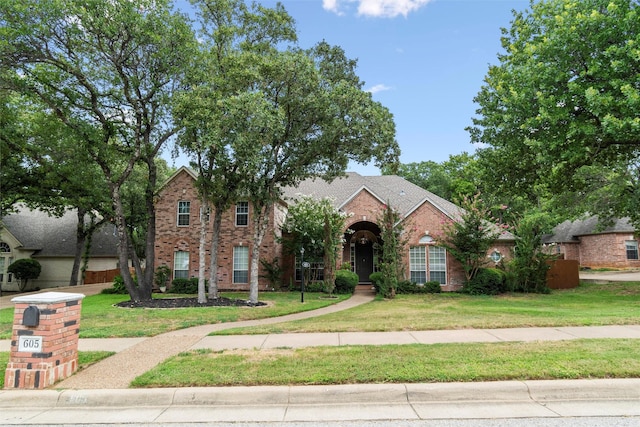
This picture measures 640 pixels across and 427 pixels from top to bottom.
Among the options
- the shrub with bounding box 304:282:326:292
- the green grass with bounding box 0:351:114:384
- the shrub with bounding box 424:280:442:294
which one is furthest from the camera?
the shrub with bounding box 304:282:326:292

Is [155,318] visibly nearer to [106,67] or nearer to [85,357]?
[85,357]

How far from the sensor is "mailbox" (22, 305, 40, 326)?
17.7 feet

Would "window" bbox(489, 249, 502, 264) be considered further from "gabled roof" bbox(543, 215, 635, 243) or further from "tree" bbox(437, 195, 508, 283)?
"gabled roof" bbox(543, 215, 635, 243)

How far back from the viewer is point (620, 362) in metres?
5.77

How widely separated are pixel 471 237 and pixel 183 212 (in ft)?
50.5

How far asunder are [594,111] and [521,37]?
213 inches

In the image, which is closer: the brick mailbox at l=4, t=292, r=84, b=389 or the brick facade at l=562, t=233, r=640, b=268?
the brick mailbox at l=4, t=292, r=84, b=389

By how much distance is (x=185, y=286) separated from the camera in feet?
66.9

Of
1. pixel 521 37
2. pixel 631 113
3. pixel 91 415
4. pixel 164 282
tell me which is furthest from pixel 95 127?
pixel 631 113

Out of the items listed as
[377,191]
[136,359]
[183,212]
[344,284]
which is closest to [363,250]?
[377,191]

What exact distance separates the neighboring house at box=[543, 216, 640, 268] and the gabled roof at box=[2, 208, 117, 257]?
3643 cm

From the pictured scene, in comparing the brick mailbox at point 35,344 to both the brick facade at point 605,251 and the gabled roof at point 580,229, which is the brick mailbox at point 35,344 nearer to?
the gabled roof at point 580,229

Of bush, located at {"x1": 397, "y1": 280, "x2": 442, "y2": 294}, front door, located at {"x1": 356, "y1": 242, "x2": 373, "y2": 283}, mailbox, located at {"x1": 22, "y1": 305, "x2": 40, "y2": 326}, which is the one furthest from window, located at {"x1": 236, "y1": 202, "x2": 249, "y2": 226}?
mailbox, located at {"x1": 22, "y1": 305, "x2": 40, "y2": 326}

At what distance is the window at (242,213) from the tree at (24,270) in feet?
58.6
